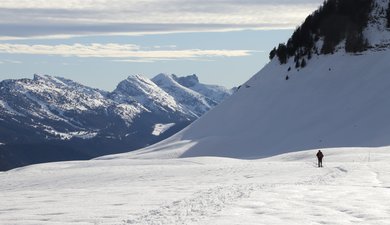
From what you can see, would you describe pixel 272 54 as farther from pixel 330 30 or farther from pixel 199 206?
pixel 199 206

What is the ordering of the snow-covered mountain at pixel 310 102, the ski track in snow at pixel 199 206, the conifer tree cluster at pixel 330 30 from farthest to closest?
the conifer tree cluster at pixel 330 30
the snow-covered mountain at pixel 310 102
the ski track in snow at pixel 199 206

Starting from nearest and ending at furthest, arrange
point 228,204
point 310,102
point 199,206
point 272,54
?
point 199,206 < point 228,204 < point 310,102 < point 272,54

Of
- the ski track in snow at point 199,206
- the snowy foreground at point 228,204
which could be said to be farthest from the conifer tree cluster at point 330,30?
the ski track in snow at point 199,206

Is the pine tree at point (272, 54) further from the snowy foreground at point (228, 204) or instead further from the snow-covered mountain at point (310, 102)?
the snowy foreground at point (228, 204)

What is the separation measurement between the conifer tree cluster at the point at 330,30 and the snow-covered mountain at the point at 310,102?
0.57 feet

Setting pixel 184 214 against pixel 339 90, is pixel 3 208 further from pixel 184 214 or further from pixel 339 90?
pixel 339 90

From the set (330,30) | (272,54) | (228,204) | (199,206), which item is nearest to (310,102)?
(330,30)

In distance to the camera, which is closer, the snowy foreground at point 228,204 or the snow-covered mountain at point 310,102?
the snowy foreground at point 228,204

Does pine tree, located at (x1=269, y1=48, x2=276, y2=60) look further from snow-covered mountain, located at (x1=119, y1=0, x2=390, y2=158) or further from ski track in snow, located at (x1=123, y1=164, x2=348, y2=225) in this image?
ski track in snow, located at (x1=123, y1=164, x2=348, y2=225)

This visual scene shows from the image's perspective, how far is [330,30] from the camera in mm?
100375

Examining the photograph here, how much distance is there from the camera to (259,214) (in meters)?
19.6

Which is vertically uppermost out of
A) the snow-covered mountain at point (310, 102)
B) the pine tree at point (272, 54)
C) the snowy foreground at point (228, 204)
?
the pine tree at point (272, 54)

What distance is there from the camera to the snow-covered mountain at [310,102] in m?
81.6

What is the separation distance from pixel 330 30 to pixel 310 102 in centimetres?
1417
